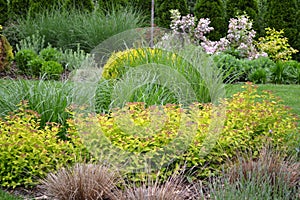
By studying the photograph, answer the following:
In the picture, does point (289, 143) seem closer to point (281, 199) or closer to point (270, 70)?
point (281, 199)

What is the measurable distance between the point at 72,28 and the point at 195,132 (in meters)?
6.43

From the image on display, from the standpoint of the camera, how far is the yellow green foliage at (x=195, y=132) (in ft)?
11.2

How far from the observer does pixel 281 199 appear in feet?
9.05

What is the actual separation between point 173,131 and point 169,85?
1069 millimetres

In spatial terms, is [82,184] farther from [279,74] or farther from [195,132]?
[279,74]

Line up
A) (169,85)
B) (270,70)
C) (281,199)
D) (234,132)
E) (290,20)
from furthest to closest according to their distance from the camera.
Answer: (290,20), (270,70), (169,85), (234,132), (281,199)

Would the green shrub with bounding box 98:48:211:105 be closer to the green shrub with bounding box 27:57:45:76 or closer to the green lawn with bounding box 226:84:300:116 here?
the green lawn with bounding box 226:84:300:116

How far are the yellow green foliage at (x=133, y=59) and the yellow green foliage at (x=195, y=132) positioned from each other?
110cm

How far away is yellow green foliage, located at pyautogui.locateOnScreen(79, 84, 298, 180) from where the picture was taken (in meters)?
3.42

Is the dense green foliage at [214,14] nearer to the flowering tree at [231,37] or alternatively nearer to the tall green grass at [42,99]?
the flowering tree at [231,37]

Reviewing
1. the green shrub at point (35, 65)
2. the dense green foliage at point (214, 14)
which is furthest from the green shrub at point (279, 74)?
the green shrub at point (35, 65)

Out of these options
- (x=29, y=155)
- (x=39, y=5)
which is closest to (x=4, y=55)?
(x=39, y=5)

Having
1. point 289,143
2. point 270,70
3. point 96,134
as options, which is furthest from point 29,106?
point 270,70

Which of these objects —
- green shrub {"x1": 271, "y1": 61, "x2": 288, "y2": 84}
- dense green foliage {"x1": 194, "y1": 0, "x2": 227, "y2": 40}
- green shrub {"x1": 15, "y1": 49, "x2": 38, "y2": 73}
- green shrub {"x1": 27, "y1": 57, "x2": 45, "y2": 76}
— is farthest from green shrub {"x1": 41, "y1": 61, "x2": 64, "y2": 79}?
dense green foliage {"x1": 194, "y1": 0, "x2": 227, "y2": 40}
